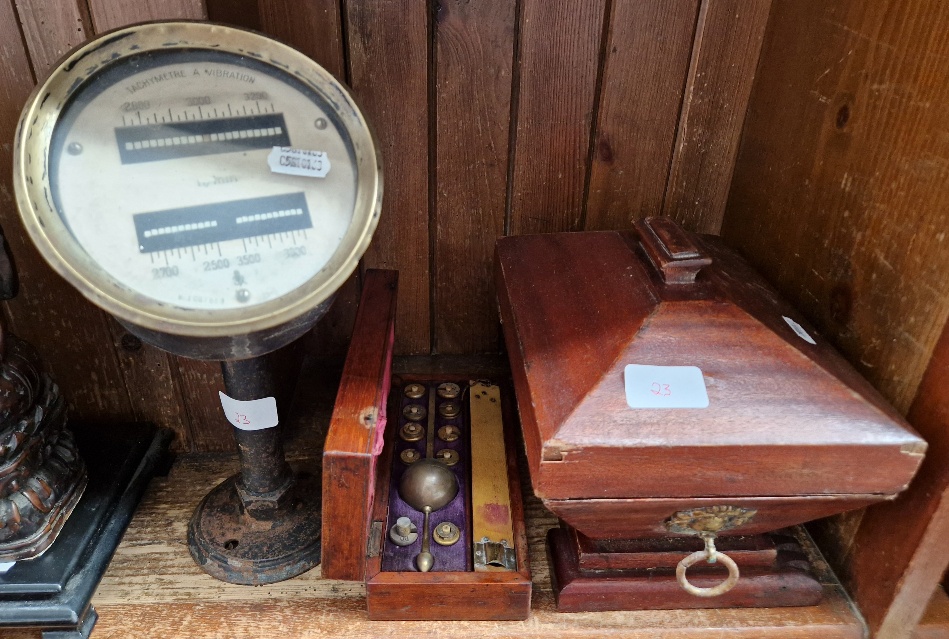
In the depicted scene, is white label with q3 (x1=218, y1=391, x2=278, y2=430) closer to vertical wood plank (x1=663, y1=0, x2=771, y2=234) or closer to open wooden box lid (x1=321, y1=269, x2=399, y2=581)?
open wooden box lid (x1=321, y1=269, x2=399, y2=581)

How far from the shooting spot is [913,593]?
2.94 ft

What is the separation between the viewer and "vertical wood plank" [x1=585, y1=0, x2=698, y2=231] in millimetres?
1131

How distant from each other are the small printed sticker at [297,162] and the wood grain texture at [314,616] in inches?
23.8

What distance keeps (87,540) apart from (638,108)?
1122mm

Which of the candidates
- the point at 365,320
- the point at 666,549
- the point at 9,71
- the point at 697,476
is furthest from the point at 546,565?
the point at 9,71

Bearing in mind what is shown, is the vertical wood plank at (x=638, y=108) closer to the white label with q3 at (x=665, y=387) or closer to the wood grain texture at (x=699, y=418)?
the wood grain texture at (x=699, y=418)

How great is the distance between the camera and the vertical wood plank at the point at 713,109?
115 centimetres

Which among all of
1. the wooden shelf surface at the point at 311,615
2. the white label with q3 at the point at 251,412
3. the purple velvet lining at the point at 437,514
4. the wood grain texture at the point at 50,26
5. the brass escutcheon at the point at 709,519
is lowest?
the wooden shelf surface at the point at 311,615

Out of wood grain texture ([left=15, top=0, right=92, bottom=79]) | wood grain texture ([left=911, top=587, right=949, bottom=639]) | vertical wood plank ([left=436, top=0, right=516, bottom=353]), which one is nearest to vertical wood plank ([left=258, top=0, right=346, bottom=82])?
vertical wood plank ([left=436, top=0, right=516, bottom=353])

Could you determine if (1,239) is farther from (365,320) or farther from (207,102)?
(365,320)

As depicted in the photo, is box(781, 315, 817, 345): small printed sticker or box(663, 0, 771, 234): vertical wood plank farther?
box(663, 0, 771, 234): vertical wood plank

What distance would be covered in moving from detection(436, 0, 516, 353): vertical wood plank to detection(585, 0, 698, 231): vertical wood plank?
18cm

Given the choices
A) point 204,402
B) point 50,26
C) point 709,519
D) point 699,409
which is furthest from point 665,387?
point 50,26

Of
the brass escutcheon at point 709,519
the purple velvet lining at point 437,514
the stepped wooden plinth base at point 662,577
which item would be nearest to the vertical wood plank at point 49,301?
the purple velvet lining at point 437,514
